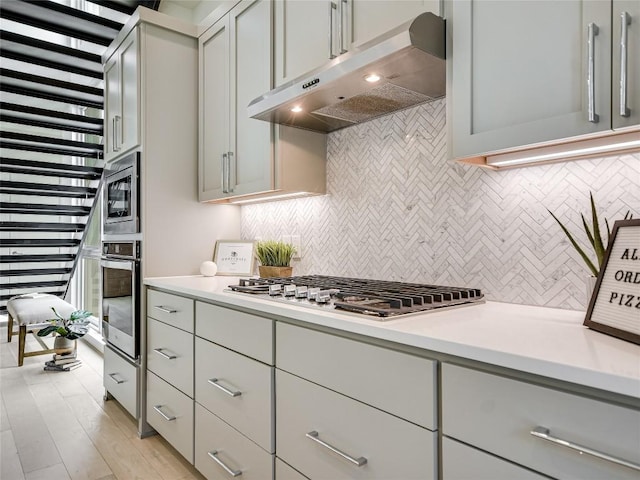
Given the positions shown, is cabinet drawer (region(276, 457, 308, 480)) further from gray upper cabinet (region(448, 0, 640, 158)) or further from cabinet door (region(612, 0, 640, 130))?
cabinet door (region(612, 0, 640, 130))

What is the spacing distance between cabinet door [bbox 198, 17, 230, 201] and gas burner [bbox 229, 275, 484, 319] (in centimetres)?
99

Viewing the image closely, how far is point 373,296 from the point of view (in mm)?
1378

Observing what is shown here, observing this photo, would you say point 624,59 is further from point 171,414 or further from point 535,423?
point 171,414

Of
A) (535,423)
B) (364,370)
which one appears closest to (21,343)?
(364,370)

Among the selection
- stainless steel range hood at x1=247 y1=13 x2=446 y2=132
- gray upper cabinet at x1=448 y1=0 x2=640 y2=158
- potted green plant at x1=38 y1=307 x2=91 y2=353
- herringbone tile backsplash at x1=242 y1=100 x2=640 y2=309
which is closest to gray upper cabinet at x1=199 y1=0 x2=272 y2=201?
stainless steel range hood at x1=247 y1=13 x2=446 y2=132

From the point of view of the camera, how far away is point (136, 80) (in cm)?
254

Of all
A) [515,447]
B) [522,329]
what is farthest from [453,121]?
[515,447]

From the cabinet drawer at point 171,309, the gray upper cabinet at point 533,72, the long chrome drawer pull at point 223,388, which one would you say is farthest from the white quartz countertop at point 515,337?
the cabinet drawer at point 171,309

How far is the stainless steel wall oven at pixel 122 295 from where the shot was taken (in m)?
2.52

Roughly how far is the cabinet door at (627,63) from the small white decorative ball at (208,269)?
217cm

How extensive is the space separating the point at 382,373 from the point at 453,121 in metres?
0.77

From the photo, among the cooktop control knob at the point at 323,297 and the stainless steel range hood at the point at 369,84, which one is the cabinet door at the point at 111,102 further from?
the cooktop control knob at the point at 323,297

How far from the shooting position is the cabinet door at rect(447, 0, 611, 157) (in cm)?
103

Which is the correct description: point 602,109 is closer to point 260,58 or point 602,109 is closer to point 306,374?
point 306,374
